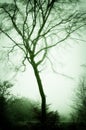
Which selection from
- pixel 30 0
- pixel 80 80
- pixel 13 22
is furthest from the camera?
pixel 80 80

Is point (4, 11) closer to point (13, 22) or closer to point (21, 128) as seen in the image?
point (13, 22)

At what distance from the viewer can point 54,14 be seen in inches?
580

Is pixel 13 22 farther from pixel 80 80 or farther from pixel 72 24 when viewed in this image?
pixel 80 80

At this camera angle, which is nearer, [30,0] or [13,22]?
[30,0]

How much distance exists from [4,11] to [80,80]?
33446 mm

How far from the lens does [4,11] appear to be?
47.2ft

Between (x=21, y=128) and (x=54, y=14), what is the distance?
359 inches

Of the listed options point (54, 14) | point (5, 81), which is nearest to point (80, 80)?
point (5, 81)

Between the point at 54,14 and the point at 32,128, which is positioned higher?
the point at 54,14

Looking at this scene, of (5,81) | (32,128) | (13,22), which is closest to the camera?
(32,128)

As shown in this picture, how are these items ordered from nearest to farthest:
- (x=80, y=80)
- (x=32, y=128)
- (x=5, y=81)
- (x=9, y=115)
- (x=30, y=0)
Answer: (x=32, y=128) → (x=30, y=0) → (x=9, y=115) → (x=5, y=81) → (x=80, y=80)

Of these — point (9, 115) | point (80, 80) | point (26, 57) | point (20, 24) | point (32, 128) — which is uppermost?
point (80, 80)

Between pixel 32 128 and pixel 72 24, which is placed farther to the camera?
pixel 72 24

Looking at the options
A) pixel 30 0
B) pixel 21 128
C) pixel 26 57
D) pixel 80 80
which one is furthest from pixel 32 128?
pixel 80 80
